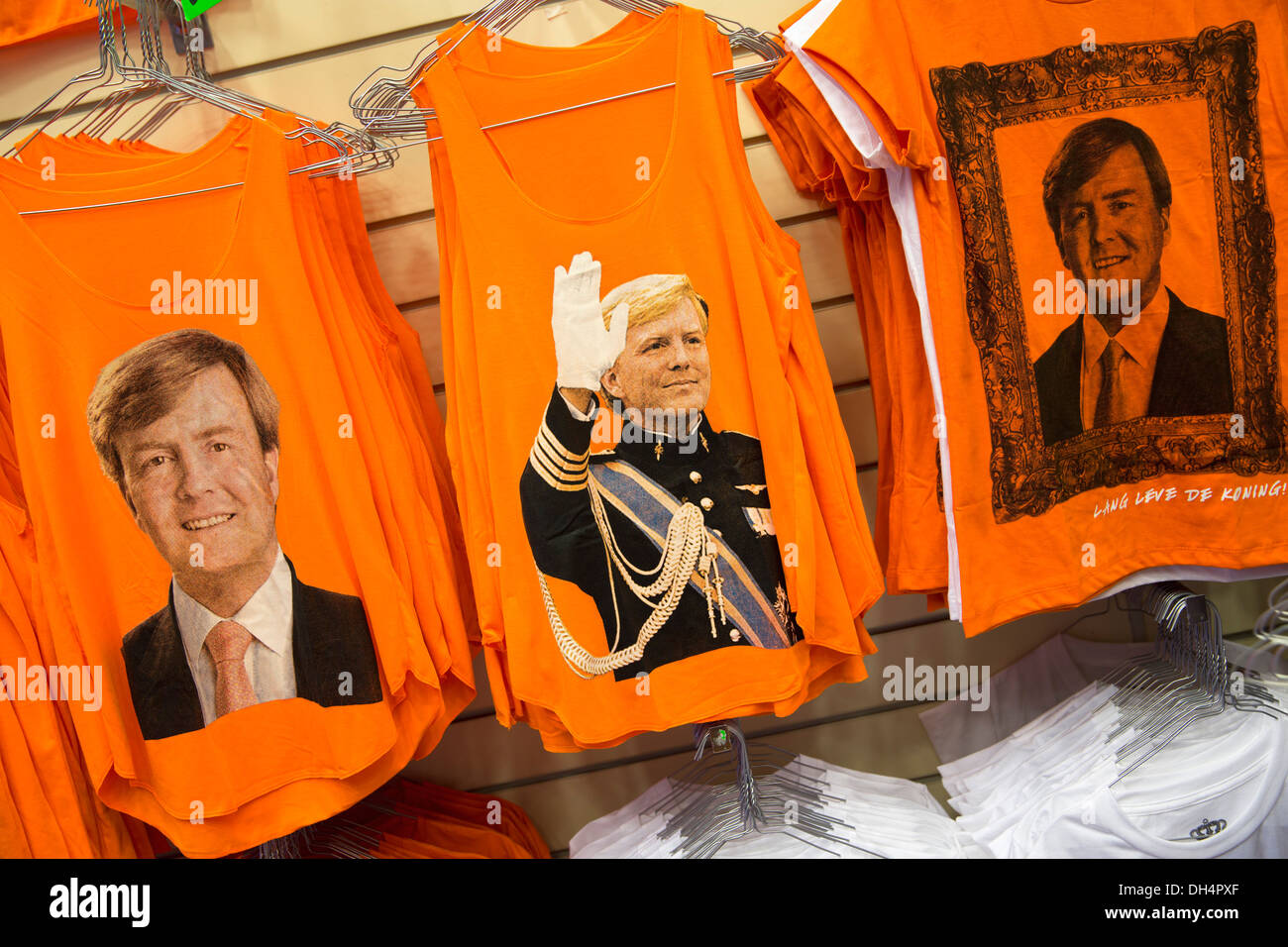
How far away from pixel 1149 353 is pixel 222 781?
5.67 ft

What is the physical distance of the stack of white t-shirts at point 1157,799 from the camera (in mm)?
1407

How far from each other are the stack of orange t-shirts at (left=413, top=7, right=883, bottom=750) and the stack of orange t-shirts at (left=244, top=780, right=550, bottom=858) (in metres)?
0.49

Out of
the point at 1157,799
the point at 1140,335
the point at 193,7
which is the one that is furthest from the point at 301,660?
the point at 1140,335

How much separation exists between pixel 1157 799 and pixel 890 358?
853 millimetres

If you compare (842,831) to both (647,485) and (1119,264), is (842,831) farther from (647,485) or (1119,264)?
(1119,264)

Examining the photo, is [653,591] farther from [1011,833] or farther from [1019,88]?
[1019,88]

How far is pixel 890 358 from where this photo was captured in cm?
167

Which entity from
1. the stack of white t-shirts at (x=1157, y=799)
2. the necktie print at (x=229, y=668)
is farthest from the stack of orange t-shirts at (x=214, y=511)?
the stack of white t-shirts at (x=1157, y=799)

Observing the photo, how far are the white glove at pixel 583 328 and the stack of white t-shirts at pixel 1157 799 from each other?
3.31ft

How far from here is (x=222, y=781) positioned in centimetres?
149

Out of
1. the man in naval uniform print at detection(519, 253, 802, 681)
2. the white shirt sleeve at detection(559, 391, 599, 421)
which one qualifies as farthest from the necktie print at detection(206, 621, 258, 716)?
the white shirt sleeve at detection(559, 391, 599, 421)

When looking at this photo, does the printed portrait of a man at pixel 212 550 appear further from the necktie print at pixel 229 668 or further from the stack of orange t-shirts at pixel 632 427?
the stack of orange t-shirts at pixel 632 427

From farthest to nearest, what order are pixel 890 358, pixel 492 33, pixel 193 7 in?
pixel 193 7 → pixel 890 358 → pixel 492 33
